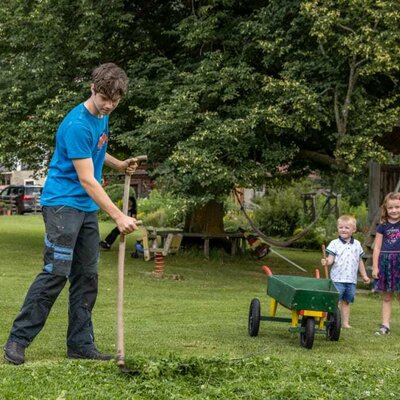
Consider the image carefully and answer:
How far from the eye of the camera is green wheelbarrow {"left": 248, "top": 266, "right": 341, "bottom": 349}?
7570mm

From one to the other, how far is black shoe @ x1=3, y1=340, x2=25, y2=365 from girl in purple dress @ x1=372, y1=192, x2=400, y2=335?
417cm

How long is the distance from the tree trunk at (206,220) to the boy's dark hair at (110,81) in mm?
13938

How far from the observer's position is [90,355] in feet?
20.9

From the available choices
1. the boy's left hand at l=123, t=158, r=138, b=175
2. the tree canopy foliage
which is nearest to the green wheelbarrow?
the boy's left hand at l=123, t=158, r=138, b=175

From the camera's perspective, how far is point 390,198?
9.02 m

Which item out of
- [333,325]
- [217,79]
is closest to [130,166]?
[333,325]

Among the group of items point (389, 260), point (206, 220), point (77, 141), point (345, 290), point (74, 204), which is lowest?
point (345, 290)

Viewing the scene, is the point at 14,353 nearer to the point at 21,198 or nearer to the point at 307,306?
the point at 307,306

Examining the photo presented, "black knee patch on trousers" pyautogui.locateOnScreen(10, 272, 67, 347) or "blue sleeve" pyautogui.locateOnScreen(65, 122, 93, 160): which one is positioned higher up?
"blue sleeve" pyautogui.locateOnScreen(65, 122, 93, 160)

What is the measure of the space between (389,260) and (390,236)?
9.9 inches

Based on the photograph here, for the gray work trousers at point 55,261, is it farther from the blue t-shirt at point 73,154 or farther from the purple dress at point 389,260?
the purple dress at point 389,260

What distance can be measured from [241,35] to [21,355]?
1070 cm

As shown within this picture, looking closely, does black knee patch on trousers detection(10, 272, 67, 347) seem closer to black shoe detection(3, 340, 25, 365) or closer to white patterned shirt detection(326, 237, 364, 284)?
black shoe detection(3, 340, 25, 365)

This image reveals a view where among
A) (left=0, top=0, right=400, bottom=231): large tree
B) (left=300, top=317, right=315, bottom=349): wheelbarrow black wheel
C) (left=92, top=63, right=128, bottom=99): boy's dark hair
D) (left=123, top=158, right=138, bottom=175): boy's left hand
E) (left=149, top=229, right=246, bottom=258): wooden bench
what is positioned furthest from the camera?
(left=149, top=229, right=246, bottom=258): wooden bench
